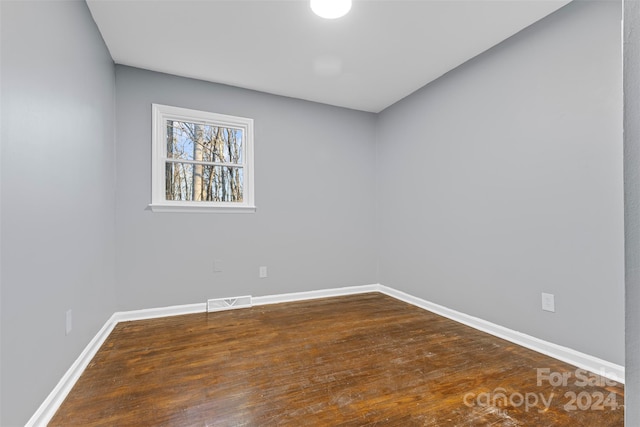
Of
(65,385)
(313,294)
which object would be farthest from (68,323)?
(313,294)

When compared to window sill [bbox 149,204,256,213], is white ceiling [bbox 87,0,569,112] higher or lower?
higher

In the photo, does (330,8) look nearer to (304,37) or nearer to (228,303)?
(304,37)

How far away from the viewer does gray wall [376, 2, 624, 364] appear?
1.83 meters

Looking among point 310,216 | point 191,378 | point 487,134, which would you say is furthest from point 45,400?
point 487,134

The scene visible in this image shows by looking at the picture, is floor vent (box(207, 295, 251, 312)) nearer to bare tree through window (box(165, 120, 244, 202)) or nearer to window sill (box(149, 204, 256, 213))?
window sill (box(149, 204, 256, 213))

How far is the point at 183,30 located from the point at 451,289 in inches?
130

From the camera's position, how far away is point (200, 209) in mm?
3088

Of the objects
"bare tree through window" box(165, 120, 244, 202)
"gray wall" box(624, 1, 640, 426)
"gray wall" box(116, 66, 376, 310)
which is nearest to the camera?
"gray wall" box(624, 1, 640, 426)

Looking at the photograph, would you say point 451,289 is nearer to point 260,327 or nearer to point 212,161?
point 260,327

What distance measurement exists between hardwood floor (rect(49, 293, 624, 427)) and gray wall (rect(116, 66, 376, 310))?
0.61m

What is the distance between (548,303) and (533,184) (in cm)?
88

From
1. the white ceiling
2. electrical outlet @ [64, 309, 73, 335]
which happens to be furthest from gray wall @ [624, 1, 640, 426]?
electrical outlet @ [64, 309, 73, 335]

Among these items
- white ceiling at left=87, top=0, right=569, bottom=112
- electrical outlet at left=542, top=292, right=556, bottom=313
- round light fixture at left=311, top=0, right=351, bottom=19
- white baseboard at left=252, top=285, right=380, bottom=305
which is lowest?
white baseboard at left=252, top=285, right=380, bottom=305

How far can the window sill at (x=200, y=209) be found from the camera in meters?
2.91
